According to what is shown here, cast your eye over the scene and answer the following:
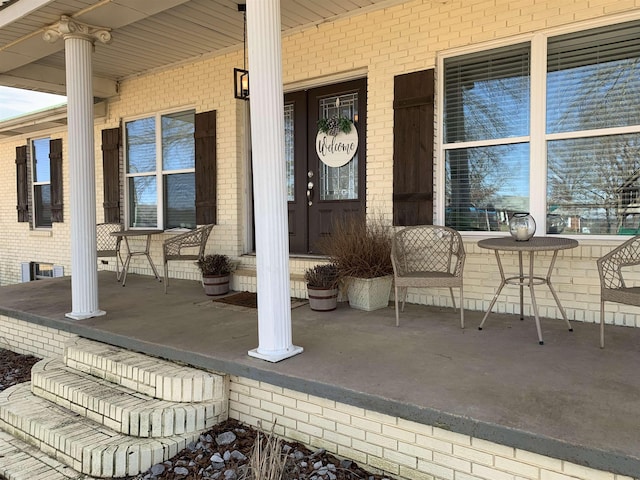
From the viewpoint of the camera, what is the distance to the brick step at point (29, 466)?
2361mm

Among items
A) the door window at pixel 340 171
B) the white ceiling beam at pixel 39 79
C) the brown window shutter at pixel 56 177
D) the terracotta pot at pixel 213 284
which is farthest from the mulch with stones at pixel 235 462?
the brown window shutter at pixel 56 177

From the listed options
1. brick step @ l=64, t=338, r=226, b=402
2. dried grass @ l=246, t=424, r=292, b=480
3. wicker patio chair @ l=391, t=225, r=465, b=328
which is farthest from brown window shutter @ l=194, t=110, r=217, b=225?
dried grass @ l=246, t=424, r=292, b=480

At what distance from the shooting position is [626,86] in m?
3.45

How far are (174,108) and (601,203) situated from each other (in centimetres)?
501

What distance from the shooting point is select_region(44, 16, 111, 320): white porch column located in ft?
13.1

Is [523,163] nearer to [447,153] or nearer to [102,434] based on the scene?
[447,153]

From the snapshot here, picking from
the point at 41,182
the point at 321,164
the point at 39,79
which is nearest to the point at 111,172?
the point at 39,79

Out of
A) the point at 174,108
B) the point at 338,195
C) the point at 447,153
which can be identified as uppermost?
the point at 174,108

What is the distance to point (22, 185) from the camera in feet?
29.1

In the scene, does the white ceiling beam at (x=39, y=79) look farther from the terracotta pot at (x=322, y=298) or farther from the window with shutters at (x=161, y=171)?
the terracotta pot at (x=322, y=298)

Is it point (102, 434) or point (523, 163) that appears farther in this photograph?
point (523, 163)

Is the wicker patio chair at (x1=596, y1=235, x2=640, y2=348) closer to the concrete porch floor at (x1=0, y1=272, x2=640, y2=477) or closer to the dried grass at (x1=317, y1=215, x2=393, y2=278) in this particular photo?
the concrete porch floor at (x1=0, y1=272, x2=640, y2=477)

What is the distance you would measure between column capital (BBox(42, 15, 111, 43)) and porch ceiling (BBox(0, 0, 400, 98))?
0.15 feet

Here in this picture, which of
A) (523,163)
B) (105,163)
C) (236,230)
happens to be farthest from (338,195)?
(105,163)
